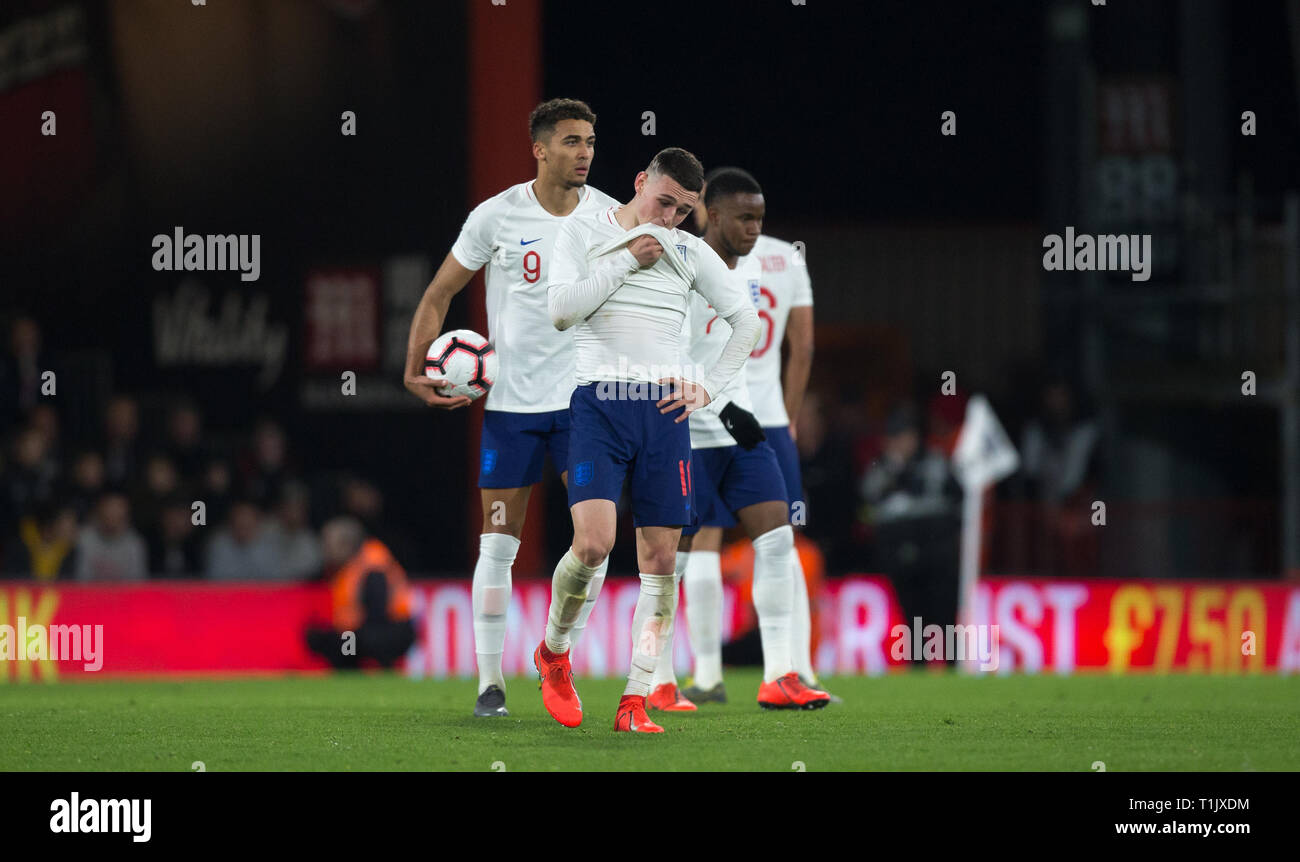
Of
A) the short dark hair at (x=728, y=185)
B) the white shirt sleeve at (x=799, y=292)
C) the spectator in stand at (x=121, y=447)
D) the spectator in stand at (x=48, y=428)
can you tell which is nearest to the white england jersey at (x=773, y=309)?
the white shirt sleeve at (x=799, y=292)

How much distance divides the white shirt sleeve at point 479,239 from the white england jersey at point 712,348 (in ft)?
3.03

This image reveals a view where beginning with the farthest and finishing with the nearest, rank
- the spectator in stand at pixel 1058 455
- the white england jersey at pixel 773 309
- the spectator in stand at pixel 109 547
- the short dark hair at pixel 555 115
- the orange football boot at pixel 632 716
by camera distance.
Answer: the spectator in stand at pixel 1058 455, the spectator in stand at pixel 109 547, the white england jersey at pixel 773 309, the short dark hair at pixel 555 115, the orange football boot at pixel 632 716

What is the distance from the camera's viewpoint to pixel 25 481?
1402 cm

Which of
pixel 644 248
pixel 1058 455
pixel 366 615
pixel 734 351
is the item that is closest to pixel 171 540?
pixel 366 615

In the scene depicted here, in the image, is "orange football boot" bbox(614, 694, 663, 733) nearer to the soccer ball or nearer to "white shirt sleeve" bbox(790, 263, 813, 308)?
the soccer ball

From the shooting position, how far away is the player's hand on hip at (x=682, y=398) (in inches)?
251

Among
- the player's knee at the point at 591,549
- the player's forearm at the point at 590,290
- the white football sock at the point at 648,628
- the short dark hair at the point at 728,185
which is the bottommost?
the white football sock at the point at 648,628

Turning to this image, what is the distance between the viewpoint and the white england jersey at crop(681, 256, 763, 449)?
7.57m

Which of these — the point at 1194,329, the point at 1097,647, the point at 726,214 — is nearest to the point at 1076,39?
the point at 1194,329

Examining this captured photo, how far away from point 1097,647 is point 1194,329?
463 centimetres

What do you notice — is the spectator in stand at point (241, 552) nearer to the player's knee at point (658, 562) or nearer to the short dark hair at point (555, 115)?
the short dark hair at point (555, 115)

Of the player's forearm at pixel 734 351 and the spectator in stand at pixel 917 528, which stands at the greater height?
the player's forearm at pixel 734 351

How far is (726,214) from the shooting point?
7.62 m
